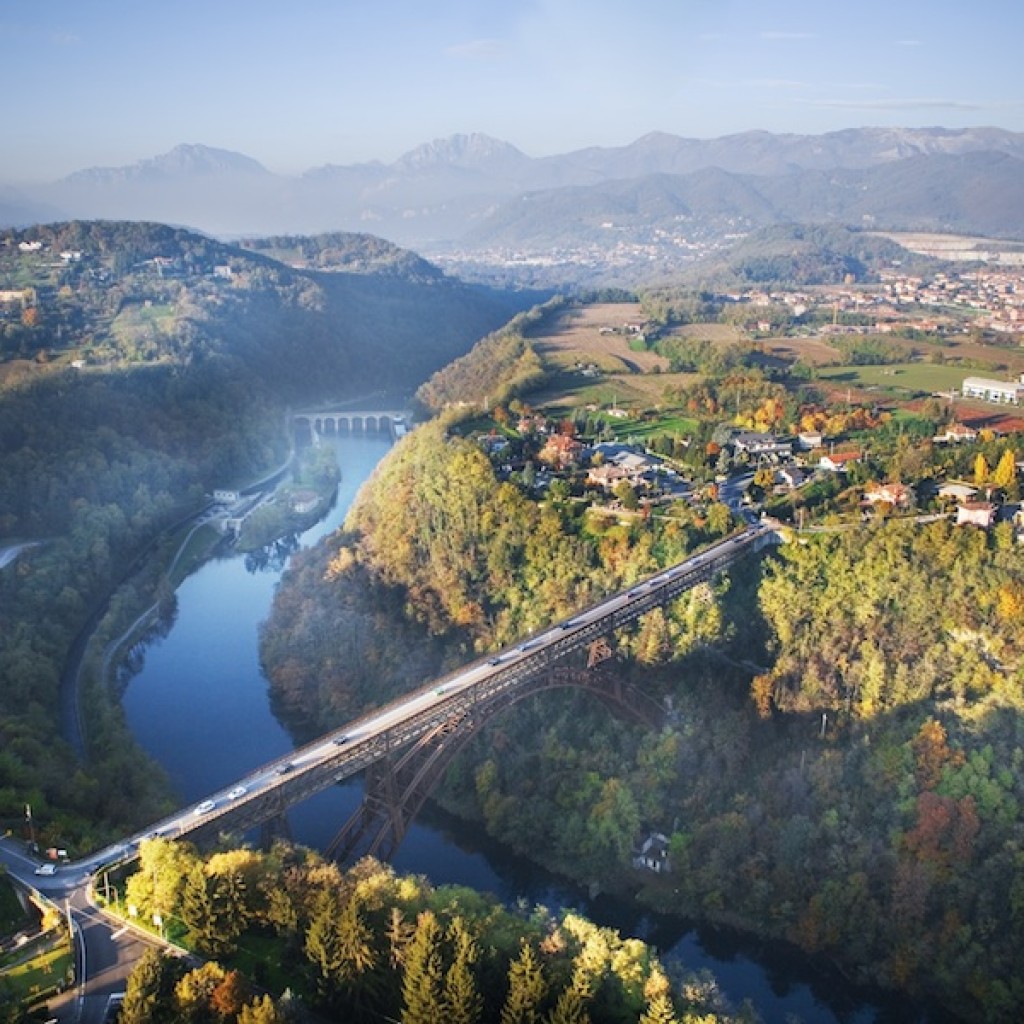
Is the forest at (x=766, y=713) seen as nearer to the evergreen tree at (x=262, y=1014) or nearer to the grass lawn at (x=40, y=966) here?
the grass lawn at (x=40, y=966)

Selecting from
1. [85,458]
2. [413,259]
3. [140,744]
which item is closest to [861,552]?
[140,744]

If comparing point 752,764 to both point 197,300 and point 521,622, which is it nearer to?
point 521,622

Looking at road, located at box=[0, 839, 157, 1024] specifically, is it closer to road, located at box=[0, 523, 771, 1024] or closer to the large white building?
road, located at box=[0, 523, 771, 1024]

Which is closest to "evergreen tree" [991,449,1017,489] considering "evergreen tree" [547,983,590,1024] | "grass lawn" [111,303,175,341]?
"evergreen tree" [547,983,590,1024]

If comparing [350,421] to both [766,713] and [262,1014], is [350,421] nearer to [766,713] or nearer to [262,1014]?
[766,713]

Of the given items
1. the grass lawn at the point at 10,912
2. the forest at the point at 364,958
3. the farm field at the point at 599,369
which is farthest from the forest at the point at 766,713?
the farm field at the point at 599,369

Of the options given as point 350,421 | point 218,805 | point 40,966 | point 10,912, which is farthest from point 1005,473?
point 350,421
